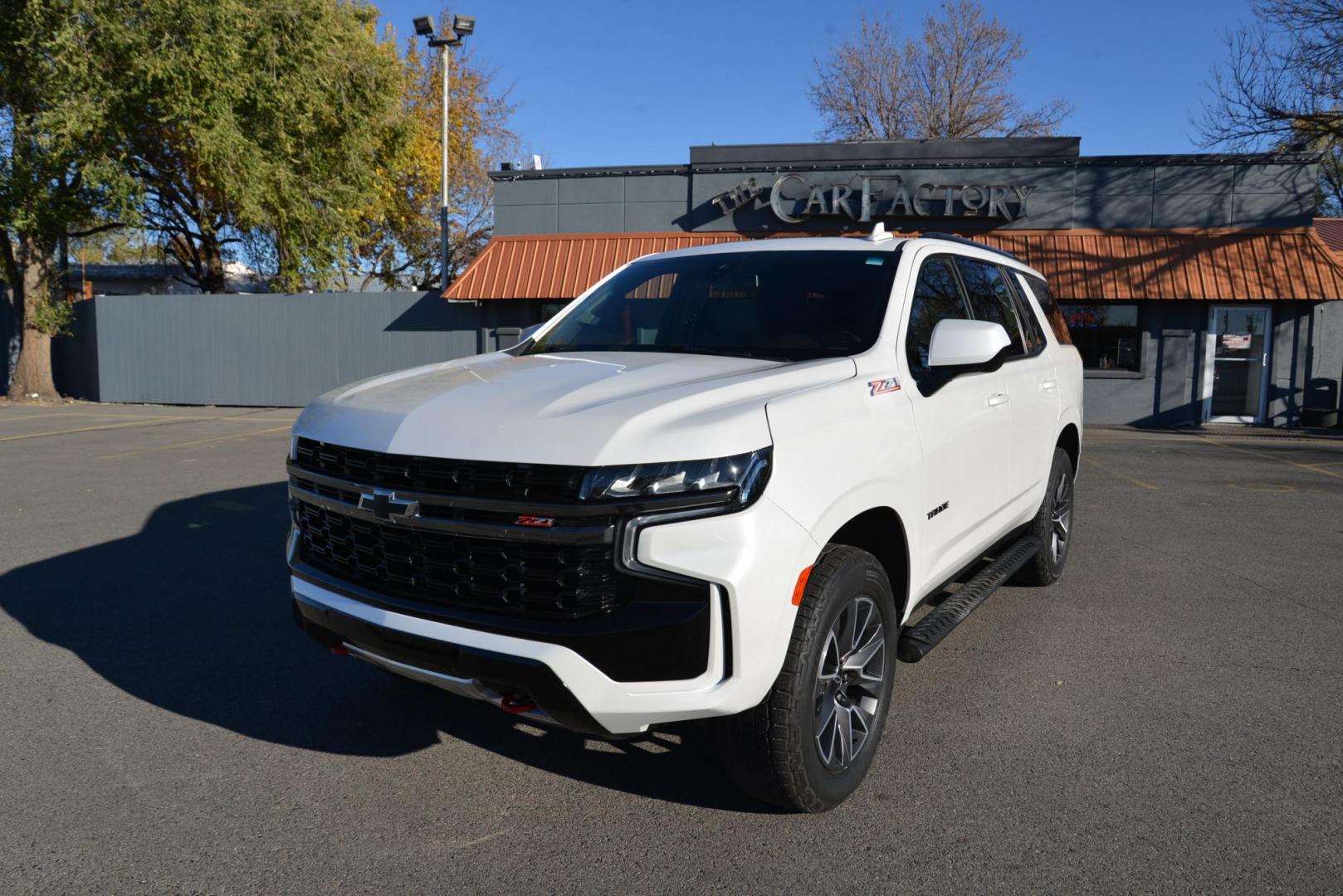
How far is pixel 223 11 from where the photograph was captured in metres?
18.2

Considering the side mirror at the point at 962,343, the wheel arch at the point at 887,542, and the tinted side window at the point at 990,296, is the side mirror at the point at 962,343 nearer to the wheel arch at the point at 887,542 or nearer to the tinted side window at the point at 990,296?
the wheel arch at the point at 887,542

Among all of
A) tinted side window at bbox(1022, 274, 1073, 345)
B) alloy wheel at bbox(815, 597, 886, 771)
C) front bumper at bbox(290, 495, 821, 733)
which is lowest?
alloy wheel at bbox(815, 597, 886, 771)

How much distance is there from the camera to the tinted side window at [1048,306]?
19.3ft

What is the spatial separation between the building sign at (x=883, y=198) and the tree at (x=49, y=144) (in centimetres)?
1181

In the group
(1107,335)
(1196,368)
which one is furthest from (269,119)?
(1196,368)

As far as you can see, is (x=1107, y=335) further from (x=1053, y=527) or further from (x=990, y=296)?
(x=990, y=296)

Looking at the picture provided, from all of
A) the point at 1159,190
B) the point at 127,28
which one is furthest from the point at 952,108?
the point at 127,28

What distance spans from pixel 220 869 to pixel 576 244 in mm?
17788

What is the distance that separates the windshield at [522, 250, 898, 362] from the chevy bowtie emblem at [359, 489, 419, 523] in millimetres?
1386

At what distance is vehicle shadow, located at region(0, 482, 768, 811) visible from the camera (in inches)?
140

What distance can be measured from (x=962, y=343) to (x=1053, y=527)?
2859 mm

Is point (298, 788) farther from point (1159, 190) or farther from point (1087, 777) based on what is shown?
point (1159, 190)

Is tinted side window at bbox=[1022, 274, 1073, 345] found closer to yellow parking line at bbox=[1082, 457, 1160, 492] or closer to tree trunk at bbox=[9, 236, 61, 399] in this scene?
yellow parking line at bbox=[1082, 457, 1160, 492]

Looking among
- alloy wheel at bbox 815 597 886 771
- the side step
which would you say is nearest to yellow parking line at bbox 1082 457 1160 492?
the side step
